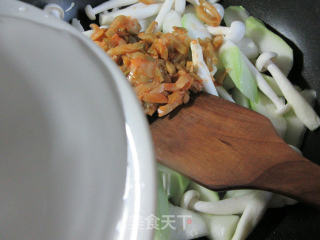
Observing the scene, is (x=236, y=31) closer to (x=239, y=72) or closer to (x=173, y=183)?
(x=239, y=72)

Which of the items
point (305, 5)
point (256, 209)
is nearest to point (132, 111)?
point (256, 209)

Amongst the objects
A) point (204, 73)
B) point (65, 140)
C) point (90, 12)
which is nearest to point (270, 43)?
point (204, 73)

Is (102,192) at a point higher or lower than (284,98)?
higher

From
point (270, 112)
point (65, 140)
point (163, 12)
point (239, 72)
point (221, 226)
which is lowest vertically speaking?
point (221, 226)

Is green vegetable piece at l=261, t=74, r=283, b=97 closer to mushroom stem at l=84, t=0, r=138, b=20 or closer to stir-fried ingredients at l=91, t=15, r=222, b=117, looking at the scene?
stir-fried ingredients at l=91, t=15, r=222, b=117

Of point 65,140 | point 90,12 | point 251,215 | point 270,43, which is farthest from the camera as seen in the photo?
point 90,12

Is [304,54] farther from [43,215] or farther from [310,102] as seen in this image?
[43,215]

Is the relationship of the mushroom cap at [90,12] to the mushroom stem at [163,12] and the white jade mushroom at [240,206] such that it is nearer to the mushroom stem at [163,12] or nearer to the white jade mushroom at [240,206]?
the mushroom stem at [163,12]
